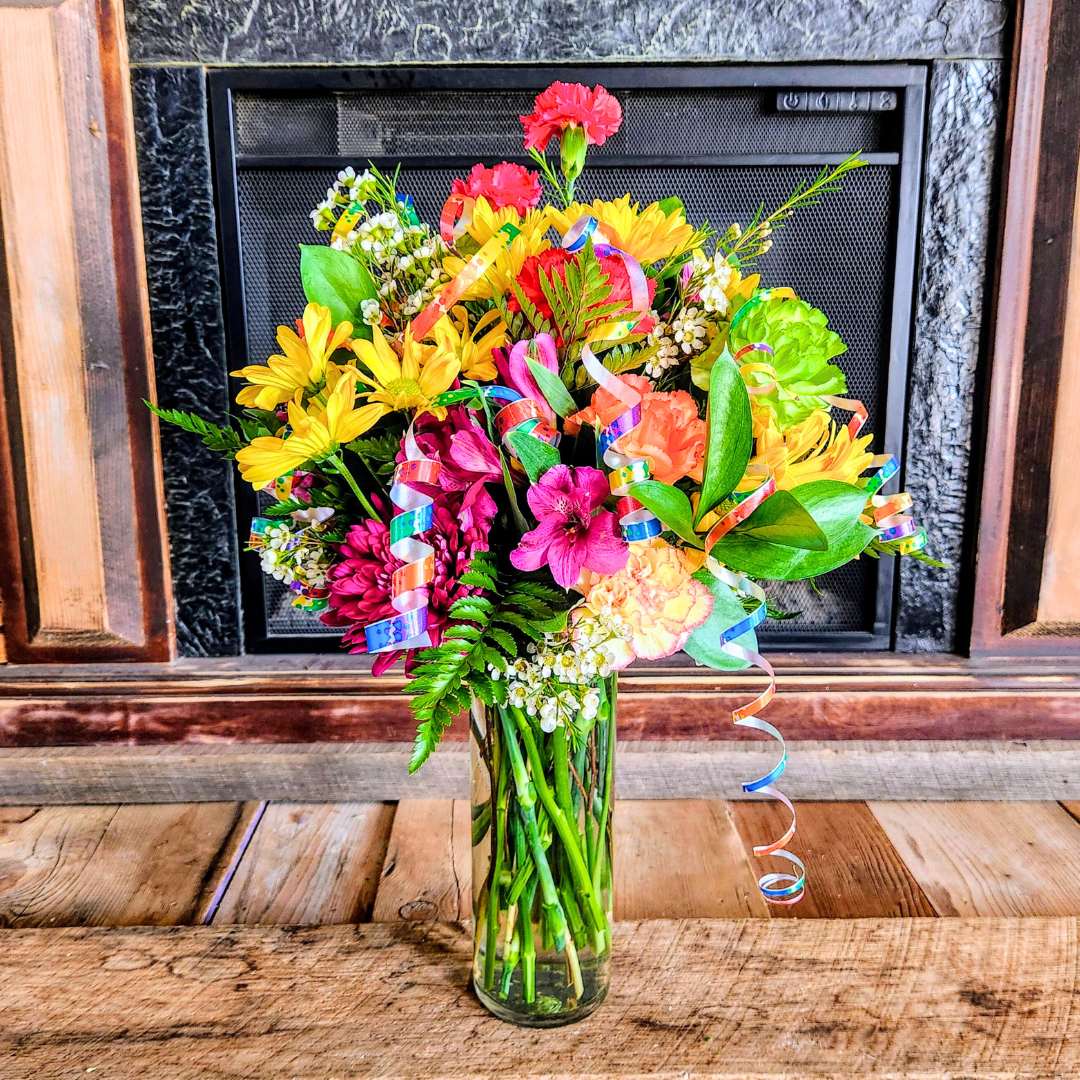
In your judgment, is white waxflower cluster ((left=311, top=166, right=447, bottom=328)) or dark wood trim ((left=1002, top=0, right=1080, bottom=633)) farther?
dark wood trim ((left=1002, top=0, right=1080, bottom=633))

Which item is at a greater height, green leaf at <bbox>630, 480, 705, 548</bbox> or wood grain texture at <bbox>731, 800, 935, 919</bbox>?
green leaf at <bbox>630, 480, 705, 548</bbox>

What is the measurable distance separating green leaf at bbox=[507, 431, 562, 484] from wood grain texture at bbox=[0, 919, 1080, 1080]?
42 cm

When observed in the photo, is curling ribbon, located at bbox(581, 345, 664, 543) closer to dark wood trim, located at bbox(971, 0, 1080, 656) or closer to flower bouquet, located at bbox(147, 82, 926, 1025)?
flower bouquet, located at bbox(147, 82, 926, 1025)

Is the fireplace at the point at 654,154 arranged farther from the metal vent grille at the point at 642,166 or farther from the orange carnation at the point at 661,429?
the orange carnation at the point at 661,429

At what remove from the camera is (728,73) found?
2.93 feet

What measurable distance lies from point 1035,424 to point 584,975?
763 mm

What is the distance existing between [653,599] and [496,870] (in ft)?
0.82

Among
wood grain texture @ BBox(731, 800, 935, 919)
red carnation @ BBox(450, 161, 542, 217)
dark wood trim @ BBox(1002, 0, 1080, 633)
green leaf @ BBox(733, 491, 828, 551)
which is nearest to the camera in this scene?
green leaf @ BBox(733, 491, 828, 551)

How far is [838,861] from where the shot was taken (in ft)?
2.77

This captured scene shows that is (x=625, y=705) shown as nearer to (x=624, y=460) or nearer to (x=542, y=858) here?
(x=542, y=858)

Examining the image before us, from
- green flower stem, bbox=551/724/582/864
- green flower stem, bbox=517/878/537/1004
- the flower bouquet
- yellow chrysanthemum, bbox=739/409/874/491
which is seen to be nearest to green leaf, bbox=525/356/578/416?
the flower bouquet

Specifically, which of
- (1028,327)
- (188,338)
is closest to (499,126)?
(188,338)

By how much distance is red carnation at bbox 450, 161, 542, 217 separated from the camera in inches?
20.4

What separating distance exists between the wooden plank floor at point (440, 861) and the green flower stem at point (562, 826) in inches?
8.3
